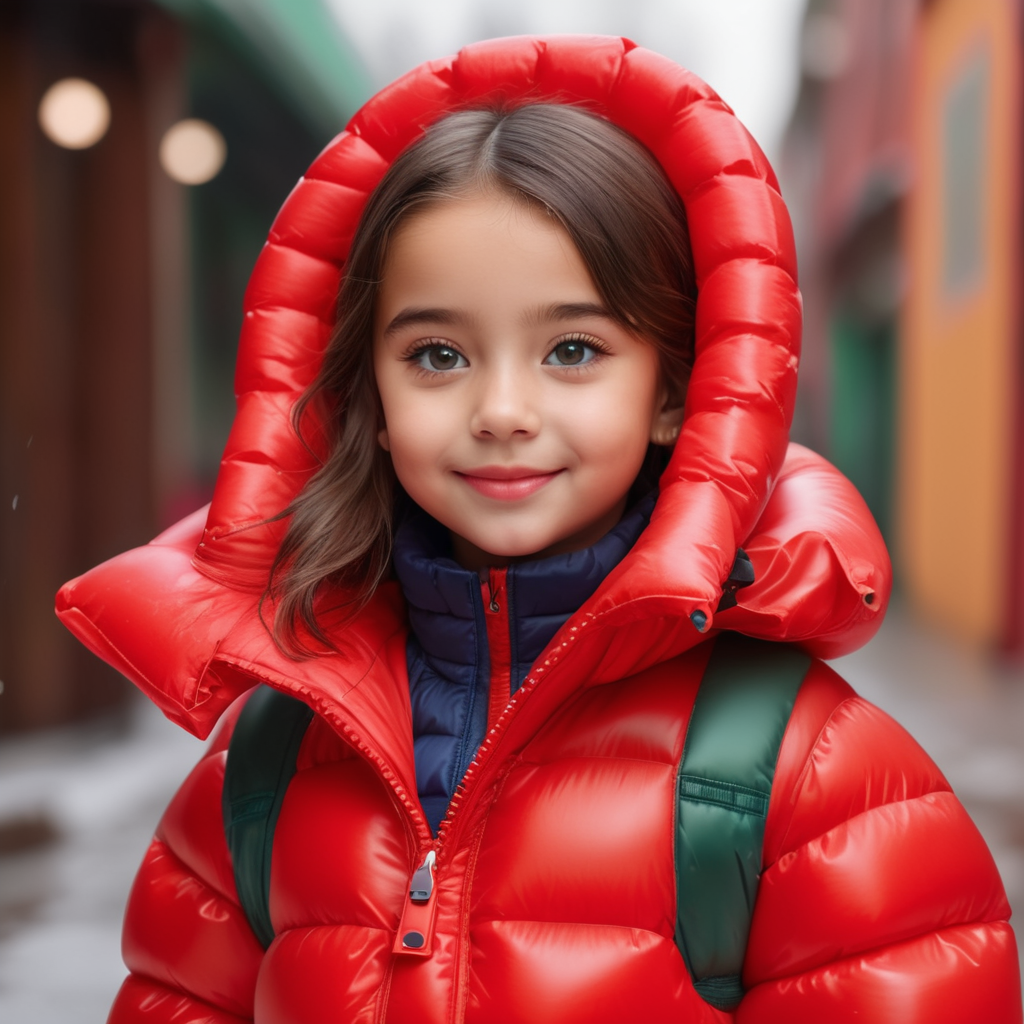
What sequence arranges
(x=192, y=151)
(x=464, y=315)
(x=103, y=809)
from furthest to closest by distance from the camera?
(x=192, y=151) < (x=103, y=809) < (x=464, y=315)

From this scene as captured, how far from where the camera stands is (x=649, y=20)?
14.6 ft

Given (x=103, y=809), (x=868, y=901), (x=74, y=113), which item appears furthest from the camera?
(x=74, y=113)

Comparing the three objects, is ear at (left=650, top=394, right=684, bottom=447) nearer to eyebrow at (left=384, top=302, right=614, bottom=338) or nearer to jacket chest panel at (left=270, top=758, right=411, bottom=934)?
eyebrow at (left=384, top=302, right=614, bottom=338)

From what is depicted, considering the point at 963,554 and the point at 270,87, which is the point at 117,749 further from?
the point at 963,554

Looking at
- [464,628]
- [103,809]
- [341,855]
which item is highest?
[464,628]

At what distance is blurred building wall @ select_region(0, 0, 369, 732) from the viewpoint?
3361mm

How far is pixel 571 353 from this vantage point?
970 millimetres

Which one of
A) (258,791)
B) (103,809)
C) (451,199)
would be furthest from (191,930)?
(103,809)

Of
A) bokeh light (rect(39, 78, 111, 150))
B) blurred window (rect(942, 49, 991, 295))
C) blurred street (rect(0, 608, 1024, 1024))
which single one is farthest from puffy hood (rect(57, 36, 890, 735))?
blurred window (rect(942, 49, 991, 295))

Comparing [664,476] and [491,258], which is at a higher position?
[491,258]

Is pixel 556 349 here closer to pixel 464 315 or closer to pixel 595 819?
pixel 464 315

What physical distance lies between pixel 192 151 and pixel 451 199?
3517 mm

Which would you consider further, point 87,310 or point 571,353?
point 87,310

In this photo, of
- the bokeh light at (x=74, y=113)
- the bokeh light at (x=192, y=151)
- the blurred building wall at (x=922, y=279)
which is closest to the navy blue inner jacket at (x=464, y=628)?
the bokeh light at (x=74, y=113)
